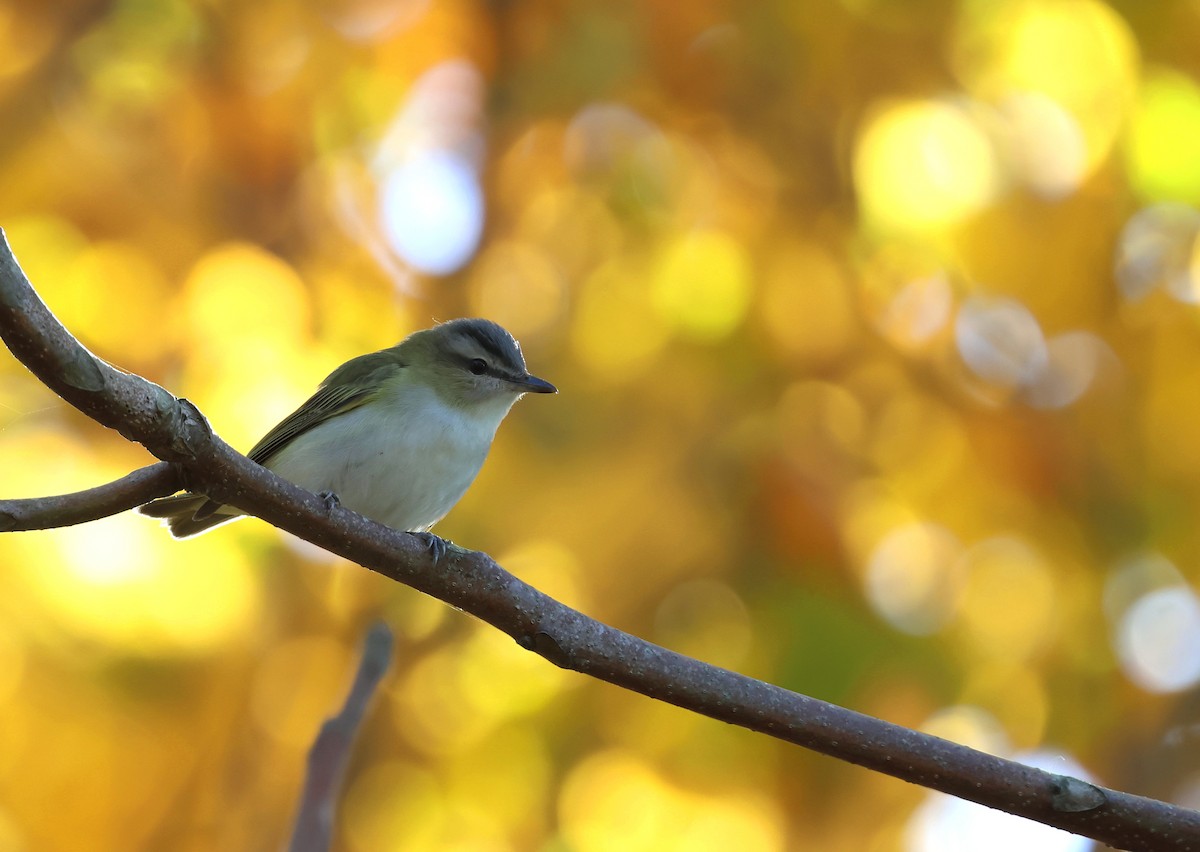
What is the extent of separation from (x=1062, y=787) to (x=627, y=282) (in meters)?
4.20

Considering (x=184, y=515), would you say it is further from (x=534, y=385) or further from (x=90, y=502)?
(x=90, y=502)

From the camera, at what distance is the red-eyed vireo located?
15.2 ft

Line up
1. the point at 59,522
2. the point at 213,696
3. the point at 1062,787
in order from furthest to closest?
the point at 213,696 < the point at 1062,787 < the point at 59,522

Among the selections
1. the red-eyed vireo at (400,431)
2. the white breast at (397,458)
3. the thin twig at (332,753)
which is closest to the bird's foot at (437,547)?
the thin twig at (332,753)

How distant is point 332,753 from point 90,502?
1161 millimetres

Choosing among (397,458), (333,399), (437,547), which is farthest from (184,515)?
(437,547)

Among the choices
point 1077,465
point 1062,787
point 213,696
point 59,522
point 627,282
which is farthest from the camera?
point 627,282

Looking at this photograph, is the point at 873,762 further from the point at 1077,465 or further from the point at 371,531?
the point at 1077,465

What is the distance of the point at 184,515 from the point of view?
4969 millimetres

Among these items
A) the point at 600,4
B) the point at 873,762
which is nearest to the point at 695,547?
the point at 873,762

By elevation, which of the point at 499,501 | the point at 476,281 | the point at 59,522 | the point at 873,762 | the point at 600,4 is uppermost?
the point at 600,4

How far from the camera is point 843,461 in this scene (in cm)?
601

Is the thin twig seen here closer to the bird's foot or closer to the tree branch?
the bird's foot

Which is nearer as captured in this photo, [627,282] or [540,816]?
[540,816]
